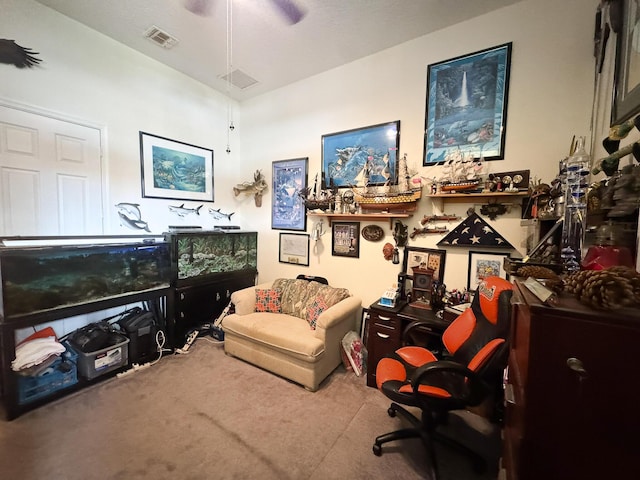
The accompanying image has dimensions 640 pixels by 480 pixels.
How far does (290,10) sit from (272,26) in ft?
0.92

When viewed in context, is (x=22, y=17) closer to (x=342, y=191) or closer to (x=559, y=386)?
(x=342, y=191)

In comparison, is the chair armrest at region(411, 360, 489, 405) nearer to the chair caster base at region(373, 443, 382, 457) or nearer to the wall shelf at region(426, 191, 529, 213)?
the chair caster base at region(373, 443, 382, 457)

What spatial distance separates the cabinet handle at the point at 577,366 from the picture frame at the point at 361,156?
2.22 meters

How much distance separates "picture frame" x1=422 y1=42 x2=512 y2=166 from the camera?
7.07 feet

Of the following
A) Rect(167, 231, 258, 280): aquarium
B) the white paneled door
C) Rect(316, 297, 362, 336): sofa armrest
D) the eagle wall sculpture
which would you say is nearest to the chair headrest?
Rect(316, 297, 362, 336): sofa armrest

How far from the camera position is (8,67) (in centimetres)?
212

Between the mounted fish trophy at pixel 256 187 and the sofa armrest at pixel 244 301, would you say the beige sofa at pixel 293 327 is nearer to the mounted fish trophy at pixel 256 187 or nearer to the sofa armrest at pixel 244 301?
→ the sofa armrest at pixel 244 301

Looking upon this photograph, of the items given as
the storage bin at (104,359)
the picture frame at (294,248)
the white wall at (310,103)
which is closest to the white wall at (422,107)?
the white wall at (310,103)

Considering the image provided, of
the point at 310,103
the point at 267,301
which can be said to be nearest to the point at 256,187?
the point at 310,103

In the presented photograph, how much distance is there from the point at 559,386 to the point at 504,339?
805mm

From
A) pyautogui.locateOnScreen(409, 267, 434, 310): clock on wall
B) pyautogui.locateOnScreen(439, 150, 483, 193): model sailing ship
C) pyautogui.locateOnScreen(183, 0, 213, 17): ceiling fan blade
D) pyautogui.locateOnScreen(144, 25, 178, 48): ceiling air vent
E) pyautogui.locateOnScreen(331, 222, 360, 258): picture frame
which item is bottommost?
pyautogui.locateOnScreen(409, 267, 434, 310): clock on wall

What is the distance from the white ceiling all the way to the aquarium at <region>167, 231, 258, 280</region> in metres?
2.05

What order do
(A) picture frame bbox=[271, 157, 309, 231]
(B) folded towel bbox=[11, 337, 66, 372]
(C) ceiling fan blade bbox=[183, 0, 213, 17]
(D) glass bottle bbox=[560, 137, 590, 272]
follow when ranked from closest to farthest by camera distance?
(D) glass bottle bbox=[560, 137, 590, 272]
(B) folded towel bbox=[11, 337, 66, 372]
(C) ceiling fan blade bbox=[183, 0, 213, 17]
(A) picture frame bbox=[271, 157, 309, 231]

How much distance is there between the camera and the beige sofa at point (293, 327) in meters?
2.26
